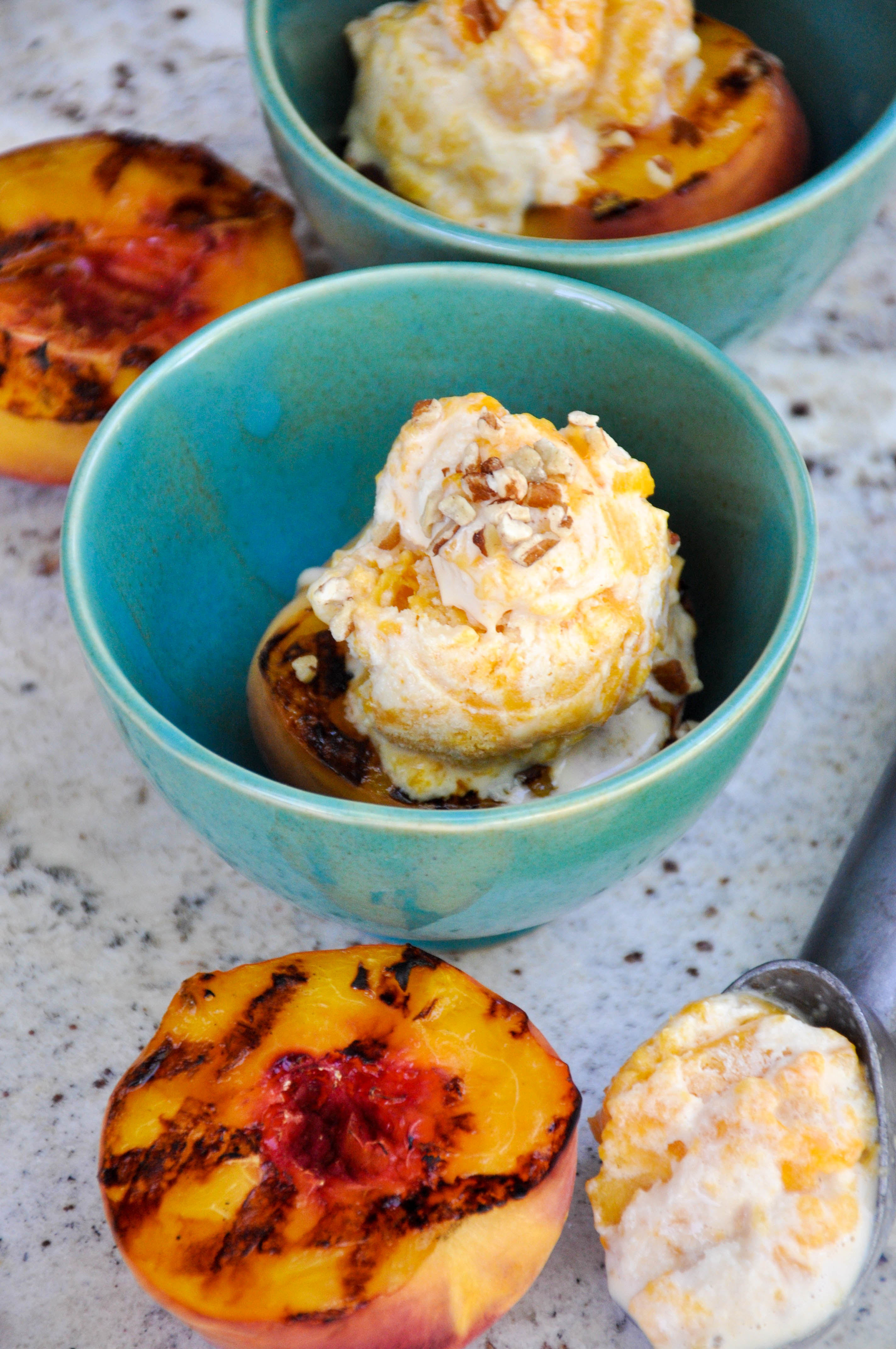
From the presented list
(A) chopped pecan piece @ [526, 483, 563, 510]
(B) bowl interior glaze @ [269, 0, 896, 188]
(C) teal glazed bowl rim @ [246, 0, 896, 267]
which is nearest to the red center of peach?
(A) chopped pecan piece @ [526, 483, 563, 510]

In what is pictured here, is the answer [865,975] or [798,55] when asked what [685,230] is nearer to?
[798,55]

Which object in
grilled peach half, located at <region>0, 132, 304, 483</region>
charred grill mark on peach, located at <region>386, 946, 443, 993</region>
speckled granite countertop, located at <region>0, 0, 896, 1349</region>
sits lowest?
speckled granite countertop, located at <region>0, 0, 896, 1349</region>

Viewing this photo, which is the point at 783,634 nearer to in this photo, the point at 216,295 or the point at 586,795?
the point at 586,795

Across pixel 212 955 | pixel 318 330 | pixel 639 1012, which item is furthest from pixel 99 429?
pixel 639 1012

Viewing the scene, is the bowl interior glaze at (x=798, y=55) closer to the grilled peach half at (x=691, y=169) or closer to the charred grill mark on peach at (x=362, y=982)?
the grilled peach half at (x=691, y=169)

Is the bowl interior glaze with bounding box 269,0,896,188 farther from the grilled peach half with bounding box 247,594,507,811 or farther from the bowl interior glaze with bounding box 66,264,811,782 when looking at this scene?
the grilled peach half with bounding box 247,594,507,811
